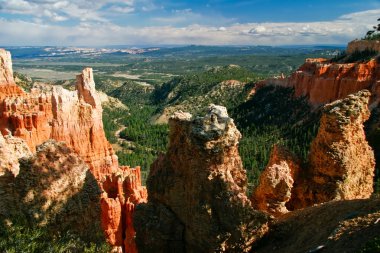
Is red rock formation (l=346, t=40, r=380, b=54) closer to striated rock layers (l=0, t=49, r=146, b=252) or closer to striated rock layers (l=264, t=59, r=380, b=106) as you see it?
striated rock layers (l=264, t=59, r=380, b=106)

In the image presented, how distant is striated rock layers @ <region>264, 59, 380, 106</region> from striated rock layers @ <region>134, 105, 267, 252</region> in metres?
58.1

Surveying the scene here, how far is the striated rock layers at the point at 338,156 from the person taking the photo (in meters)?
17.0

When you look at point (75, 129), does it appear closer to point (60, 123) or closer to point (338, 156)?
point (60, 123)

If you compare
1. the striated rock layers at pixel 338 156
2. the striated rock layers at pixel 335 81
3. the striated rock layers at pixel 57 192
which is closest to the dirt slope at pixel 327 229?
the striated rock layers at pixel 338 156

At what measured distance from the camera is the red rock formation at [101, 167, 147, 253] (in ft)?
73.3

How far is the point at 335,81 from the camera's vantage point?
2963 inches

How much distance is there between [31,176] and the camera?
1373 cm

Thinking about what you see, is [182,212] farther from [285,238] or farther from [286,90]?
[286,90]

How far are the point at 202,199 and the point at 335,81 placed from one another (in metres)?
69.8

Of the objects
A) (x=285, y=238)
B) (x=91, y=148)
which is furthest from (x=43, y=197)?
(x=91, y=148)

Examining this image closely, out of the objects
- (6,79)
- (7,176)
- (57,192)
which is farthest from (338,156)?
(6,79)

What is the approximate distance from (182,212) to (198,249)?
4.95 feet

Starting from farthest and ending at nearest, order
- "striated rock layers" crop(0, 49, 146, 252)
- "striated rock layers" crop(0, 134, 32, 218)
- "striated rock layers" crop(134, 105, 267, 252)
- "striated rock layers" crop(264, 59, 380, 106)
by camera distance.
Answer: "striated rock layers" crop(264, 59, 380, 106)
"striated rock layers" crop(0, 49, 146, 252)
"striated rock layers" crop(0, 134, 32, 218)
"striated rock layers" crop(134, 105, 267, 252)

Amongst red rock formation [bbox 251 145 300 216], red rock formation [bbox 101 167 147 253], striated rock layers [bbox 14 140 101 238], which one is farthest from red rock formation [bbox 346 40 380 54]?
striated rock layers [bbox 14 140 101 238]
